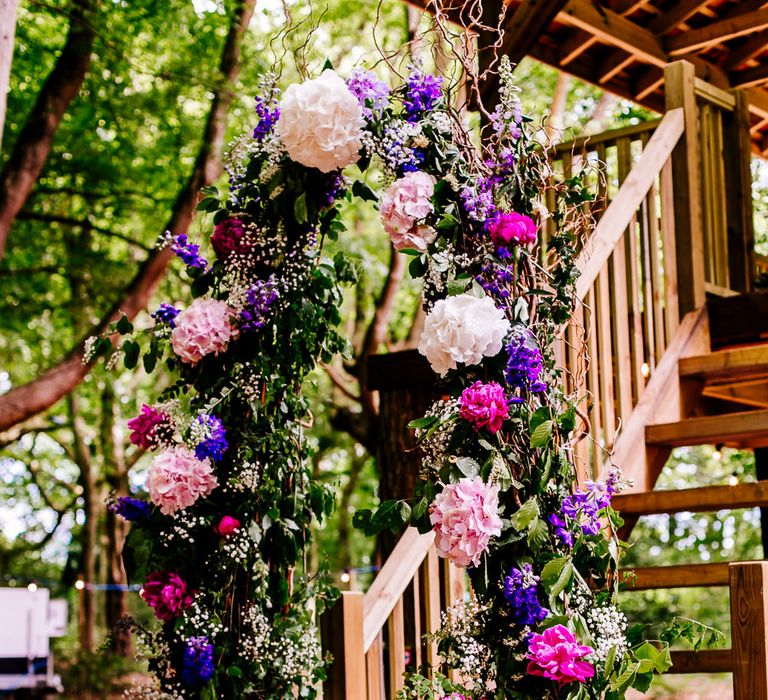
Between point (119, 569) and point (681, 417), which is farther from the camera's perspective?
point (119, 569)

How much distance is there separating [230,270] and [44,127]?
4.22 m

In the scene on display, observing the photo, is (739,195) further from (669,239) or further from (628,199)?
(628,199)

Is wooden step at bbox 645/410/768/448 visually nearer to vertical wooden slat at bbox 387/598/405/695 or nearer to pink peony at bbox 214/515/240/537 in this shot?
vertical wooden slat at bbox 387/598/405/695

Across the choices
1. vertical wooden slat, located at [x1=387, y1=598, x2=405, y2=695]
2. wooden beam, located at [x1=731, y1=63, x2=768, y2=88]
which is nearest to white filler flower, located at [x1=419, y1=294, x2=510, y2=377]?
vertical wooden slat, located at [x1=387, y1=598, x2=405, y2=695]

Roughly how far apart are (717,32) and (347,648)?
184 inches

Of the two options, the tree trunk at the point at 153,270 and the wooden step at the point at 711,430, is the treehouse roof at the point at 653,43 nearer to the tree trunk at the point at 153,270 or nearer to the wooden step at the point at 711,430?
the tree trunk at the point at 153,270

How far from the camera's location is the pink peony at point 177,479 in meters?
3.28

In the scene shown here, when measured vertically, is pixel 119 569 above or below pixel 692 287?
below

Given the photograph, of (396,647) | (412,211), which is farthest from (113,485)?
(412,211)

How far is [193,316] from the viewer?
3.44m

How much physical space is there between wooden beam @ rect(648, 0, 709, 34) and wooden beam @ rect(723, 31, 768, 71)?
1.67 ft

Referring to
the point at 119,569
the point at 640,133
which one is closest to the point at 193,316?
the point at 640,133

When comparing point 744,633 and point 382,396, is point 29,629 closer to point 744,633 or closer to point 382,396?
point 382,396

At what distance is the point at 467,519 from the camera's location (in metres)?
2.62
